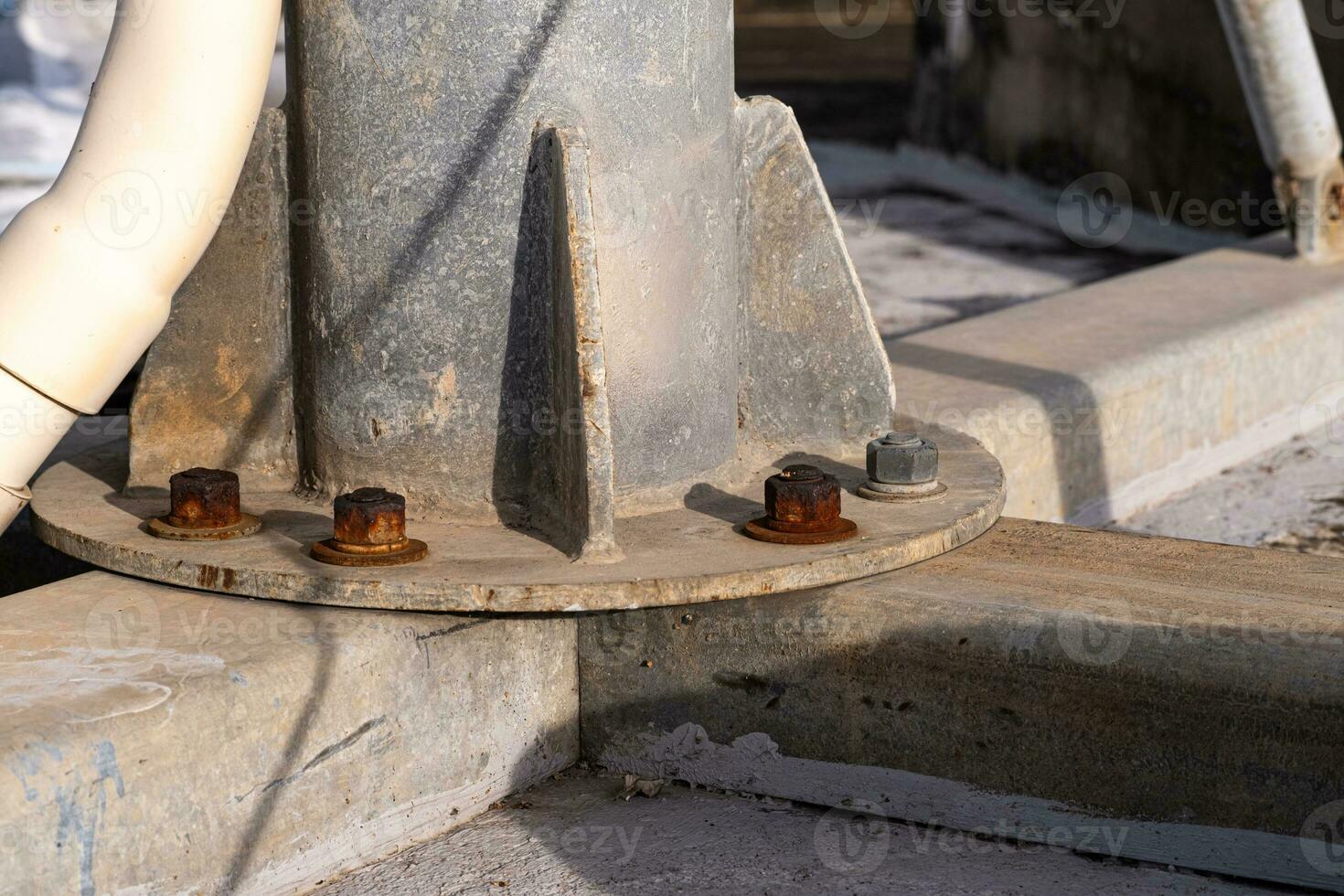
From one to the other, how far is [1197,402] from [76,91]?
6.37 metres

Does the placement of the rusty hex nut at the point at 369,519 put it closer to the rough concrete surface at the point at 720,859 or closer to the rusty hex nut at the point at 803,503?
the rough concrete surface at the point at 720,859

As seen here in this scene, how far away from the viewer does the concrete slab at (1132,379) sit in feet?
12.3

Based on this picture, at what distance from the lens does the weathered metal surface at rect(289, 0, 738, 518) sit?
8.32 feet

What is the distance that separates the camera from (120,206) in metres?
2.44

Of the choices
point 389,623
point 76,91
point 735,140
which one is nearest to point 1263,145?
point 735,140

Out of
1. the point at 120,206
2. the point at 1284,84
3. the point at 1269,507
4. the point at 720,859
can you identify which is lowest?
the point at 720,859

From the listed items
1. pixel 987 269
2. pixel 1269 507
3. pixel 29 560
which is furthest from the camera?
pixel 987 269

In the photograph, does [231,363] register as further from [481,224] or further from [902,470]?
[902,470]

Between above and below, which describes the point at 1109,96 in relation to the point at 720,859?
above

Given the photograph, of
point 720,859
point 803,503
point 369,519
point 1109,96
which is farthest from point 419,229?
point 1109,96

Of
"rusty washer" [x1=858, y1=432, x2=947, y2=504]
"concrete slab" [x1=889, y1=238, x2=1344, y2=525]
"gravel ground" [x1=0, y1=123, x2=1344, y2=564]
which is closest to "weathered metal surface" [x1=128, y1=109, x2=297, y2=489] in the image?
"rusty washer" [x1=858, y1=432, x2=947, y2=504]

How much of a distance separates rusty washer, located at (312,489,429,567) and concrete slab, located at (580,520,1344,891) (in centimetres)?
36

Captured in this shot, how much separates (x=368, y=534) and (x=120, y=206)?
582 millimetres

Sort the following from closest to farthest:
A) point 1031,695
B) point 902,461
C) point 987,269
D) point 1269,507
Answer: point 1031,695 < point 902,461 < point 1269,507 < point 987,269
